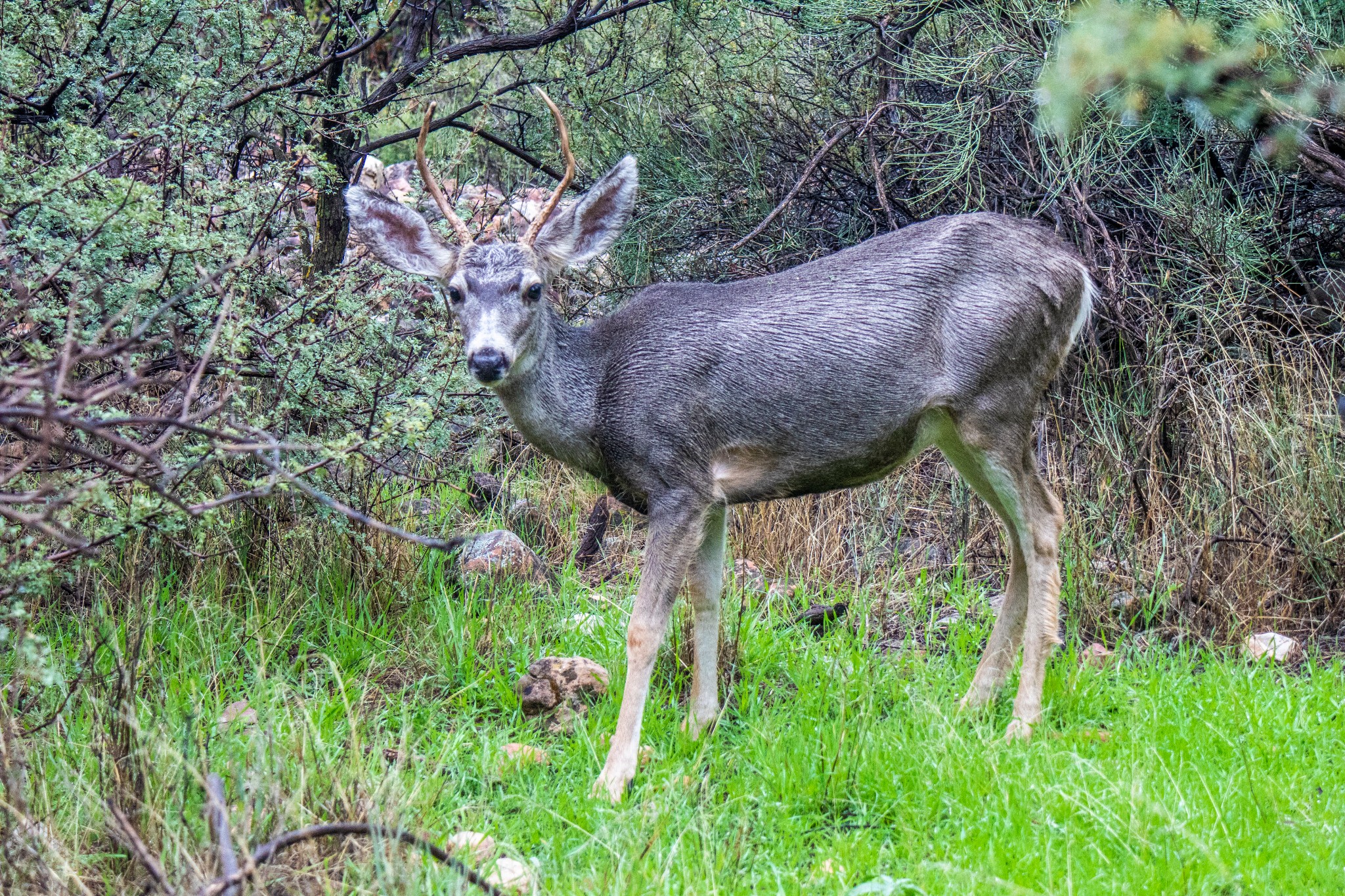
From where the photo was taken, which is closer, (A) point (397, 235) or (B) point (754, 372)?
(B) point (754, 372)

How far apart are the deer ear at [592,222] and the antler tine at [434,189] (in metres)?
0.28

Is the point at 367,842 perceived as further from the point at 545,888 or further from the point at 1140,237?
the point at 1140,237

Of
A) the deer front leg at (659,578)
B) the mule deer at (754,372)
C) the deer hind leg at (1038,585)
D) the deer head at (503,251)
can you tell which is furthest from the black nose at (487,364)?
the deer hind leg at (1038,585)

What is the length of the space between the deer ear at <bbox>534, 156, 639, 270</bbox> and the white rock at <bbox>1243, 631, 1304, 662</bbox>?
10.2 feet

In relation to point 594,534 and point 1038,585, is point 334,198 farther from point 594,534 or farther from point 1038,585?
point 1038,585

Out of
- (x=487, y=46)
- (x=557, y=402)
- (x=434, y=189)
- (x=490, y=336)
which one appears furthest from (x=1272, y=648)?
(x=487, y=46)

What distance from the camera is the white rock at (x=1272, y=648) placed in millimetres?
5422

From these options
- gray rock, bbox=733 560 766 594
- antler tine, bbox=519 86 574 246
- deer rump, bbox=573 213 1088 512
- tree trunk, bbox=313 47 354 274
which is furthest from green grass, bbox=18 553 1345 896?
tree trunk, bbox=313 47 354 274

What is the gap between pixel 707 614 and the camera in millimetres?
5062

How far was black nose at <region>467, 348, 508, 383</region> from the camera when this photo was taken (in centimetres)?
436

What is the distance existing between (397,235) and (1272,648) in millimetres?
3912

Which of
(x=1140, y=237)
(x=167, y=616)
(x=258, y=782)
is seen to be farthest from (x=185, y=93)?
(x=1140, y=237)

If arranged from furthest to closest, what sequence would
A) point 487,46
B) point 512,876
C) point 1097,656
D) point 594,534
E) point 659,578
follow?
point 594,534
point 487,46
point 1097,656
point 659,578
point 512,876

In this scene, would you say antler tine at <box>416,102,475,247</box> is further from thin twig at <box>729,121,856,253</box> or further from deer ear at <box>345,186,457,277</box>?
thin twig at <box>729,121,856,253</box>
